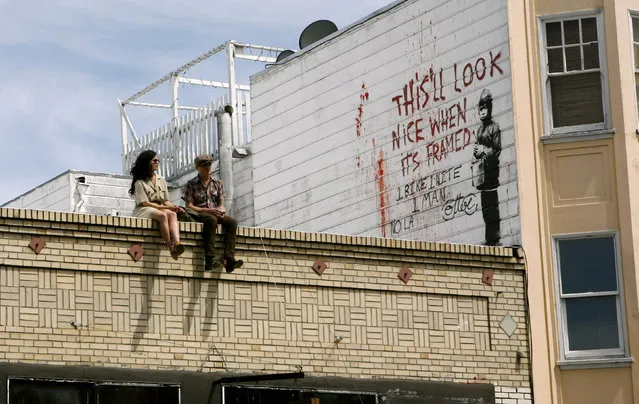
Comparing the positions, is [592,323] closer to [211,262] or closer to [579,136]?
[579,136]

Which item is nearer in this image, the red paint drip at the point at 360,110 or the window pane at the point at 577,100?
the window pane at the point at 577,100

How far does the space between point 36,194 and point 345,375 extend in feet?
54.1

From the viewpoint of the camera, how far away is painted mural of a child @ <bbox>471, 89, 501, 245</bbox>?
22547 millimetres

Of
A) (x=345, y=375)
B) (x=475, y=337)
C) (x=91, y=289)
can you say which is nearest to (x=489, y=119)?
(x=475, y=337)

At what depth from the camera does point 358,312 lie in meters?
19.8

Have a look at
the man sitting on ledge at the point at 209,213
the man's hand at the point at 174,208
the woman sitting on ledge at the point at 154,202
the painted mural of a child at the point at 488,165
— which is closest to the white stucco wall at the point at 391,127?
the painted mural of a child at the point at 488,165

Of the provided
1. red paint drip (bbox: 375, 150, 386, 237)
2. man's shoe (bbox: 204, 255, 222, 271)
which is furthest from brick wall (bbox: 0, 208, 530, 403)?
red paint drip (bbox: 375, 150, 386, 237)

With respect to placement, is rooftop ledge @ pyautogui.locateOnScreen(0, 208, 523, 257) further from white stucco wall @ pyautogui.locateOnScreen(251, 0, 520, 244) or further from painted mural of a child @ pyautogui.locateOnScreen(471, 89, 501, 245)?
white stucco wall @ pyautogui.locateOnScreen(251, 0, 520, 244)

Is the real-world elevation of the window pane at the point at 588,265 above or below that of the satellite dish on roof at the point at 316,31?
below

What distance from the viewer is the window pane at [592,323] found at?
21.4m

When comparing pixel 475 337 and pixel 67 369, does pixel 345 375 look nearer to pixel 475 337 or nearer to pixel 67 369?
pixel 475 337

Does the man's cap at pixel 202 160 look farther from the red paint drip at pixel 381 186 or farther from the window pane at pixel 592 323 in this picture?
the red paint drip at pixel 381 186

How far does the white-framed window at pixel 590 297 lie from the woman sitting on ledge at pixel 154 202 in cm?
636
